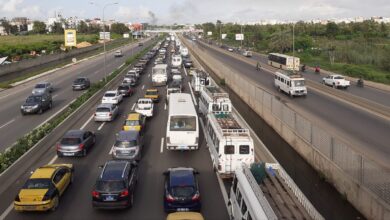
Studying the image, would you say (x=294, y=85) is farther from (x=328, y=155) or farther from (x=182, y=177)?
(x=182, y=177)

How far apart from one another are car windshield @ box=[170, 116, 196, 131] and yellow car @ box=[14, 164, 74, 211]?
740 centimetres

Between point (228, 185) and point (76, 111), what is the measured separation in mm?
18563

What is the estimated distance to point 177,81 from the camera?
4684 cm

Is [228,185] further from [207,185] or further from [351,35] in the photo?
[351,35]

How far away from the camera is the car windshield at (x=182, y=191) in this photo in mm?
15469

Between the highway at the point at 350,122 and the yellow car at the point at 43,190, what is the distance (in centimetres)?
1595

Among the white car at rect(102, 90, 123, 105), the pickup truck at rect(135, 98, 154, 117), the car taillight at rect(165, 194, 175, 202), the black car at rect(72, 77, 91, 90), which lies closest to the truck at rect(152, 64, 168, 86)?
the black car at rect(72, 77, 91, 90)

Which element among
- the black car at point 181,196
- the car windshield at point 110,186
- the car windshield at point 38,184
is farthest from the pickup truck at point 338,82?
the car windshield at point 38,184

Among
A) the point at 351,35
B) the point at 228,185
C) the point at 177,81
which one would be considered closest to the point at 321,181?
the point at 228,185

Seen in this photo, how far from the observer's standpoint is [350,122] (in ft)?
99.4

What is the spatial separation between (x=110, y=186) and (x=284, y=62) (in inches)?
2237

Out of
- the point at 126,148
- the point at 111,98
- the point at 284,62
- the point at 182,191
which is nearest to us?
the point at 182,191

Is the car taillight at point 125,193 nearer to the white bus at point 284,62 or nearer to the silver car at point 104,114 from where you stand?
the silver car at point 104,114

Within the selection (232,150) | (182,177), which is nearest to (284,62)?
(232,150)
